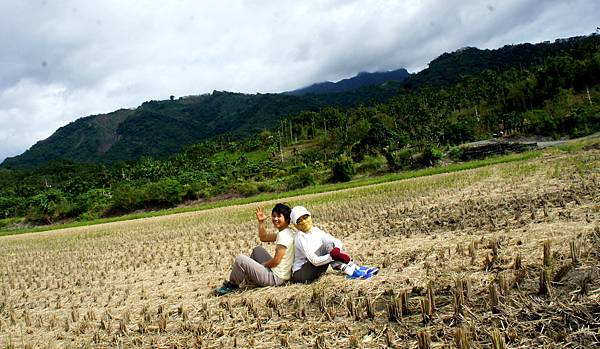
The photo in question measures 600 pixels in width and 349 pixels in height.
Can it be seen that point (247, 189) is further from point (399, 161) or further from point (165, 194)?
point (399, 161)

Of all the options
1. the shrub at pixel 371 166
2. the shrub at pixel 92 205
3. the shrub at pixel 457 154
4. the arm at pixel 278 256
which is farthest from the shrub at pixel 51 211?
the arm at pixel 278 256

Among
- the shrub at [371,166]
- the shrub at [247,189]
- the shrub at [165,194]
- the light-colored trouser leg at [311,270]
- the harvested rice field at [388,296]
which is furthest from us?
the shrub at [165,194]

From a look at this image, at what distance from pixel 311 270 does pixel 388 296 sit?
56.7 inches

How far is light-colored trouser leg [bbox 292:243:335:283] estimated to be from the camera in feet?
19.2

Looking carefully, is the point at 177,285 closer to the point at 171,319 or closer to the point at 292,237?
the point at 171,319

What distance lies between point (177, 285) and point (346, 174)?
3694 cm

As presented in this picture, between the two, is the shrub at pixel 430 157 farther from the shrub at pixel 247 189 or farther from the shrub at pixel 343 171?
the shrub at pixel 247 189

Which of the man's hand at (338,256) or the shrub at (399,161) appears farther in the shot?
the shrub at (399,161)

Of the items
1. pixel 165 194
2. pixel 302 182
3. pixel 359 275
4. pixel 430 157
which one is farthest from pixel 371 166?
pixel 359 275

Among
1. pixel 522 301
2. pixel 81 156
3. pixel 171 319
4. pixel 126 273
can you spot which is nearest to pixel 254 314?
pixel 171 319

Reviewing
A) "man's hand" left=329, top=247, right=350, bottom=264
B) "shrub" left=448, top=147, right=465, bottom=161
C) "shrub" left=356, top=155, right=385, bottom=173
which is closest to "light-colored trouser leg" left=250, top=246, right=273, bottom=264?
"man's hand" left=329, top=247, right=350, bottom=264

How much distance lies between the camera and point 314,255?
571cm

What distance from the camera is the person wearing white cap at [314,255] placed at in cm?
562

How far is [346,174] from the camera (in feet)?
143
